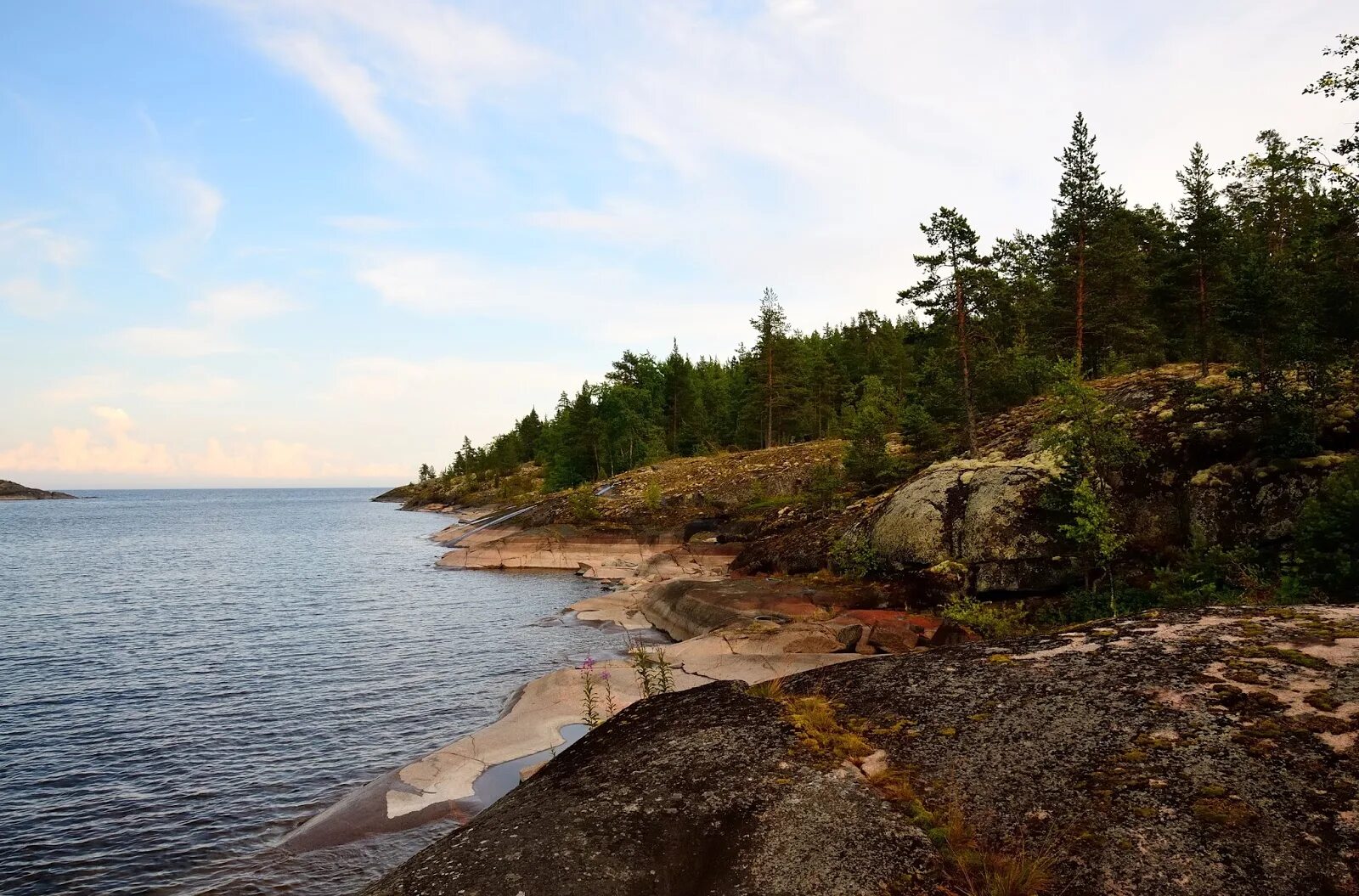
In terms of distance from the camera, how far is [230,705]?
20.4 m

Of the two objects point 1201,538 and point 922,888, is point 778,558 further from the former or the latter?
point 922,888

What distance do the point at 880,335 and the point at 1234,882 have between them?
11605 centimetres

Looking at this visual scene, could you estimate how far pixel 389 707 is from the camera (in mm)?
19938

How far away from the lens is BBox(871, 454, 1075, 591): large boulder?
2180 centimetres

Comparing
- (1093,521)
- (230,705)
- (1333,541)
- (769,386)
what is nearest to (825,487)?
(1093,521)

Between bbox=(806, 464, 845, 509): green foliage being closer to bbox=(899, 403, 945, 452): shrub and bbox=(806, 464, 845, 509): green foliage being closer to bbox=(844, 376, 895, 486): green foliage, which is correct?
bbox=(844, 376, 895, 486): green foliage

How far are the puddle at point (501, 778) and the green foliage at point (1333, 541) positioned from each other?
1478 cm

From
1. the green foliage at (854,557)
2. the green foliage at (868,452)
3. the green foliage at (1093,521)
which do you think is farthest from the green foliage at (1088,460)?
the green foliage at (868,452)

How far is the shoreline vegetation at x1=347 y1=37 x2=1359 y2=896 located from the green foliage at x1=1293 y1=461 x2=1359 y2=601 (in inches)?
2.8

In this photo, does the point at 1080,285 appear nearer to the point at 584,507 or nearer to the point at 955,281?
the point at 955,281

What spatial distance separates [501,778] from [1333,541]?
17579 millimetres

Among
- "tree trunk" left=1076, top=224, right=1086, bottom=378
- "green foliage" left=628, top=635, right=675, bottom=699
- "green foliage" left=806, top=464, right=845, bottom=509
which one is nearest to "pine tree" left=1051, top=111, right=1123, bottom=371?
"tree trunk" left=1076, top=224, right=1086, bottom=378

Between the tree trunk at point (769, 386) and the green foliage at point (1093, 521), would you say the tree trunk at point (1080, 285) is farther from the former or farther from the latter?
the tree trunk at point (769, 386)

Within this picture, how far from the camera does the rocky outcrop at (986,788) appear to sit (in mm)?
5711
